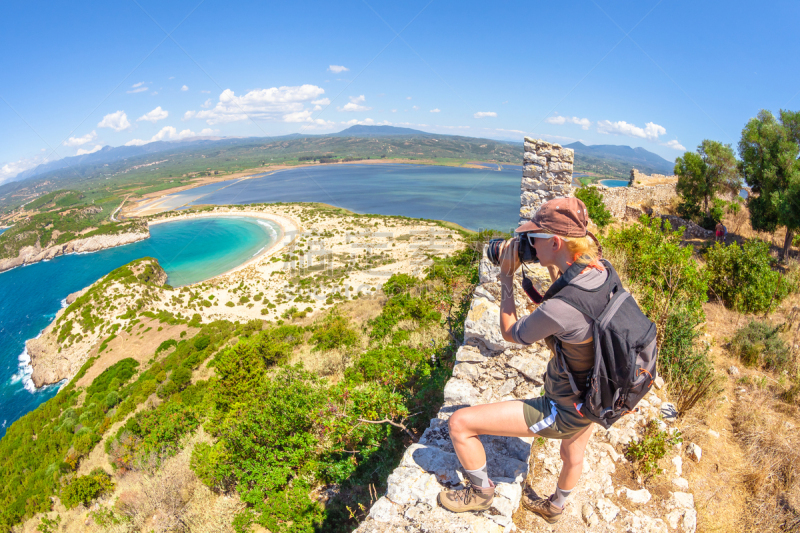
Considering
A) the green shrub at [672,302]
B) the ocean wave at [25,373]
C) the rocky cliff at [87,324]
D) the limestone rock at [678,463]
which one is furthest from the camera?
the rocky cliff at [87,324]

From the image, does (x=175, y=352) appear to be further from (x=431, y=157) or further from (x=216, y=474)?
(x=431, y=157)

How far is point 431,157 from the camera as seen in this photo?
158 metres

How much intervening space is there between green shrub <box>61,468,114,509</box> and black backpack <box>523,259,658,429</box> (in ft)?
32.9

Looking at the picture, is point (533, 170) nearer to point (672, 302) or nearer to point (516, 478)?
point (672, 302)

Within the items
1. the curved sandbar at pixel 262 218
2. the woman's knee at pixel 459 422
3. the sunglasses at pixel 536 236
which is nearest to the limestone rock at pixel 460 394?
the woman's knee at pixel 459 422

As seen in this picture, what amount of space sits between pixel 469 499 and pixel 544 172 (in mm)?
4709

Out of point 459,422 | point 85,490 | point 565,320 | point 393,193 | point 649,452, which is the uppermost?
point 565,320

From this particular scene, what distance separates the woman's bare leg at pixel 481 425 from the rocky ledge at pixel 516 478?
1.48 feet

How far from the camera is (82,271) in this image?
42.1 metres

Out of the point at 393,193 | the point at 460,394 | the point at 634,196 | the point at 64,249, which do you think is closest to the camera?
the point at 460,394

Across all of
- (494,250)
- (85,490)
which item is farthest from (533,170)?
(85,490)

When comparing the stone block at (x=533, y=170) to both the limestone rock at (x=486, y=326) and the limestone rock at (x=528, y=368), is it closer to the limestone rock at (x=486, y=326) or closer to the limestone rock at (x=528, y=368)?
the limestone rock at (x=486, y=326)

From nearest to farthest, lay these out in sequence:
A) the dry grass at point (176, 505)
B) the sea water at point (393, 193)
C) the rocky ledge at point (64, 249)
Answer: the dry grass at point (176, 505) < the rocky ledge at point (64, 249) < the sea water at point (393, 193)

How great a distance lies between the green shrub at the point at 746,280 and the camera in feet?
21.3
